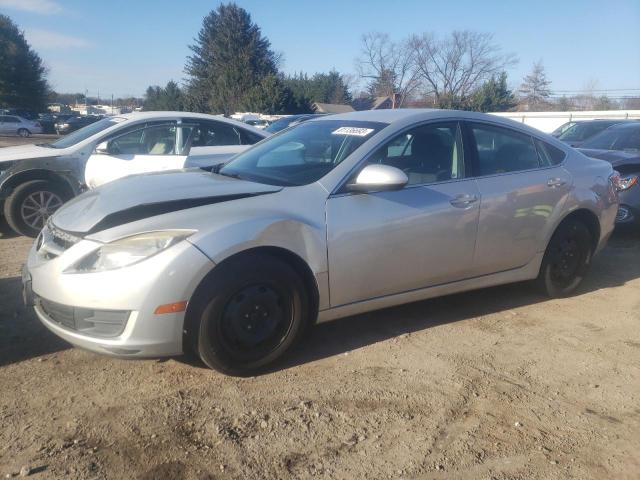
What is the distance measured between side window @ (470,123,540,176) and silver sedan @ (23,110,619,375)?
1 centimetres

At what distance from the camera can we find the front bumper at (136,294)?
2934 mm

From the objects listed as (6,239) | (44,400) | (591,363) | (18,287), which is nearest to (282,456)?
(44,400)

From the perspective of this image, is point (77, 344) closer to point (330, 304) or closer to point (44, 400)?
point (44, 400)

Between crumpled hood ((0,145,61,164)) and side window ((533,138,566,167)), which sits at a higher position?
side window ((533,138,566,167))

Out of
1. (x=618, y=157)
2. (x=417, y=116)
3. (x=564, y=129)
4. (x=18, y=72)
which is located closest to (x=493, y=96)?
(x=564, y=129)

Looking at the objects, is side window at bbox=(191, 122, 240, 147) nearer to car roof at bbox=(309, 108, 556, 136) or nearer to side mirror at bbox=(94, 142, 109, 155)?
side mirror at bbox=(94, 142, 109, 155)

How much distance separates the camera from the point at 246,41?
189 feet

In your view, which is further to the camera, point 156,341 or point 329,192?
point 329,192

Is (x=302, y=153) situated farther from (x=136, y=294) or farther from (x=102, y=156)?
(x=102, y=156)

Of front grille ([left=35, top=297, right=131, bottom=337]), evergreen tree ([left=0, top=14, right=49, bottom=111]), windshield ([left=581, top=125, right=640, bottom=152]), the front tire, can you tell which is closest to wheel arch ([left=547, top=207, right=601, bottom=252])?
the front tire

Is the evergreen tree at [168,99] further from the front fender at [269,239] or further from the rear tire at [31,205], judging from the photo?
the front fender at [269,239]

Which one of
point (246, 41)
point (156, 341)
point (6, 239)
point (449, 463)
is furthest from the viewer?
point (246, 41)

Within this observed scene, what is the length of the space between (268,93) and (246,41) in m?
16.5

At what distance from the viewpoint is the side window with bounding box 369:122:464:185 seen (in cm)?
395
